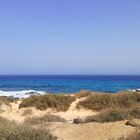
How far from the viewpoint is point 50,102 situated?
24312 millimetres

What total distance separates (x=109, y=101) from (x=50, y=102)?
3.71 meters

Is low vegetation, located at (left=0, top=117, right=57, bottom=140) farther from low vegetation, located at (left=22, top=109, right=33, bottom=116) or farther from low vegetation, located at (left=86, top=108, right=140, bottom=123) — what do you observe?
low vegetation, located at (left=22, top=109, right=33, bottom=116)

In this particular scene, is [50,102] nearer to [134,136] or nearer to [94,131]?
[94,131]

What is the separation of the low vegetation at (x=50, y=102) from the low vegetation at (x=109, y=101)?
2.86 feet

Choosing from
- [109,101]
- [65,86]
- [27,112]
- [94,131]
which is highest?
[109,101]

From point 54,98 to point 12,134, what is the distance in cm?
1404

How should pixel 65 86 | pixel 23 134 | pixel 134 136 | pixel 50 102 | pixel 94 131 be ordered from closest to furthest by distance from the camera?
pixel 134 136, pixel 23 134, pixel 94 131, pixel 50 102, pixel 65 86

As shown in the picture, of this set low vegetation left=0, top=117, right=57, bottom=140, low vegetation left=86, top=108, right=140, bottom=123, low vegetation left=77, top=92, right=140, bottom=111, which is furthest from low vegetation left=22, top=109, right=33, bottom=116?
low vegetation left=0, top=117, right=57, bottom=140

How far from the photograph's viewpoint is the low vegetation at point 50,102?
2392 centimetres

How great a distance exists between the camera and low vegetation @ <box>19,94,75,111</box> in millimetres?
23922

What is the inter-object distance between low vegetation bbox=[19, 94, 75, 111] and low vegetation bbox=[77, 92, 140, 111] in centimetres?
87

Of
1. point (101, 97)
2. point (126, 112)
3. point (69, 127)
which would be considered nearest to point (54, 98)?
point (101, 97)

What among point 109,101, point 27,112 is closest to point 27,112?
point 27,112

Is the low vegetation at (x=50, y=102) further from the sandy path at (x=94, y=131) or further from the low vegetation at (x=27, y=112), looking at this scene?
the sandy path at (x=94, y=131)
